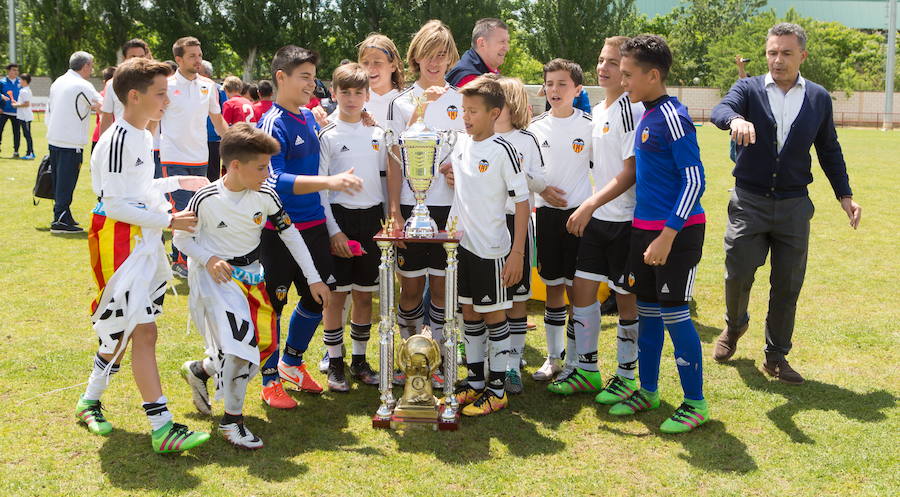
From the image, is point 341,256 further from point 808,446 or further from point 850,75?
point 850,75

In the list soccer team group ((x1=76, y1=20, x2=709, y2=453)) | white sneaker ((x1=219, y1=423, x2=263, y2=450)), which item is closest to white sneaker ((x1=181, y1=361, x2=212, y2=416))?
soccer team group ((x1=76, y1=20, x2=709, y2=453))

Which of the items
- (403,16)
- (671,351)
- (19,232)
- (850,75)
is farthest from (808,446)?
(850,75)

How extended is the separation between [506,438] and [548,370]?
1.12m

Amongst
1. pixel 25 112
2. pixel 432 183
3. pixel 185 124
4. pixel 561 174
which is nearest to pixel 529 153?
pixel 561 174

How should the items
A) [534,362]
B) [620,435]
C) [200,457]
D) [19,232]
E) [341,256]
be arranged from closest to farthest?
1. [200,457]
2. [620,435]
3. [341,256]
4. [534,362]
5. [19,232]

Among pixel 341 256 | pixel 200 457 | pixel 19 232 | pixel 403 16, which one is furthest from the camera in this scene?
pixel 403 16

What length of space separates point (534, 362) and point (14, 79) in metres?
17.9

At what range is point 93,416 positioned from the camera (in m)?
4.45

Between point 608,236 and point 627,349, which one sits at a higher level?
point 608,236

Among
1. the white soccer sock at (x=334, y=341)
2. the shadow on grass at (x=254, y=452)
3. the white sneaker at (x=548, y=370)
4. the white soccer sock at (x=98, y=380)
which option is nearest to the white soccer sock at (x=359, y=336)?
the white soccer sock at (x=334, y=341)

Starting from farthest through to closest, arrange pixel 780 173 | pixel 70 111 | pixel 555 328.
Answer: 1. pixel 70 111
2. pixel 555 328
3. pixel 780 173

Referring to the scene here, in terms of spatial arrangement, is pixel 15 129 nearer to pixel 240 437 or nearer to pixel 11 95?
pixel 11 95

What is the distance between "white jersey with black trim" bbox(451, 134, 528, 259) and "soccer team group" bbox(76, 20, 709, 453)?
0.04 ft

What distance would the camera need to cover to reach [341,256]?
505 cm
